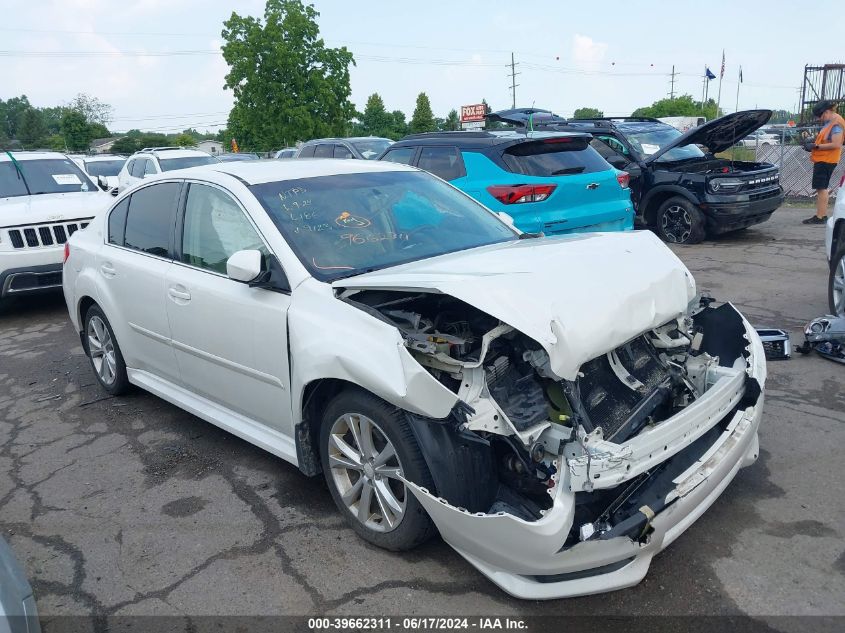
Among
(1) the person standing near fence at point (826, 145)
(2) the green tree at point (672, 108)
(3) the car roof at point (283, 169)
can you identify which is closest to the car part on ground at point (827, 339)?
(3) the car roof at point (283, 169)

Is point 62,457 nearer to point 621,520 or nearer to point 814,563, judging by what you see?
point 621,520

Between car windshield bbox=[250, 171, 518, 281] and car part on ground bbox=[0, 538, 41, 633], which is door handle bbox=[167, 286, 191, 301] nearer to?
car windshield bbox=[250, 171, 518, 281]

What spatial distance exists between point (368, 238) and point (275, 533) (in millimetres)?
1592

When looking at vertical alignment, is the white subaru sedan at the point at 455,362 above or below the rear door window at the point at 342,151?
below

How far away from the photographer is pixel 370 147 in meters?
13.3

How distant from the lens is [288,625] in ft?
8.95

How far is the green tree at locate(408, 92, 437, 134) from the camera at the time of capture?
6675 centimetres

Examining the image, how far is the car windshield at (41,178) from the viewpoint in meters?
8.60

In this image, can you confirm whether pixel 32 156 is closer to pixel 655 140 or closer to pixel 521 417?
pixel 521 417

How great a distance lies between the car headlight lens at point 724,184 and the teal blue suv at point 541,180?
103 inches

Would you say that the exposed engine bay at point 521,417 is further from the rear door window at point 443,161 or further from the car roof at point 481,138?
the rear door window at point 443,161

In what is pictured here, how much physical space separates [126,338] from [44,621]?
2224 mm

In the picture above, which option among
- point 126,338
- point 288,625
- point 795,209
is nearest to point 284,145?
point 795,209

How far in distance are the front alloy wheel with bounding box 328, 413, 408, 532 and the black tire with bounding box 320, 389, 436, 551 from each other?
0.04ft
